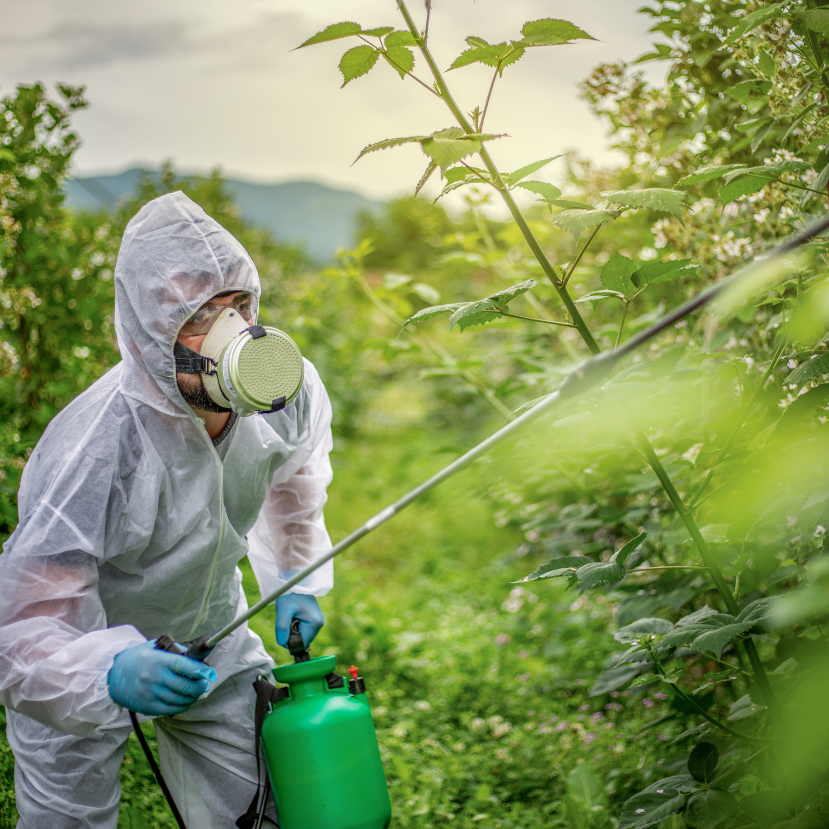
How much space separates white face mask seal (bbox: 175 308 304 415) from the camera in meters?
1.27

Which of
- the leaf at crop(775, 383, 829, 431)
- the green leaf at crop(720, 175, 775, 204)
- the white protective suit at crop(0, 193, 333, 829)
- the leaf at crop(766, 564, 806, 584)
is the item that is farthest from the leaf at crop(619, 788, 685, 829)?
the green leaf at crop(720, 175, 775, 204)

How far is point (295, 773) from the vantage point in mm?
1345

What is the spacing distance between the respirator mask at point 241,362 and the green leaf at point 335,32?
0.51 meters

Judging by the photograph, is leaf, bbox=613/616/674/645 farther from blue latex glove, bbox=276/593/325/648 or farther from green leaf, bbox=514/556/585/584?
blue latex glove, bbox=276/593/325/648

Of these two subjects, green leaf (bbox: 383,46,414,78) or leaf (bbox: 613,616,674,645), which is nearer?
green leaf (bbox: 383,46,414,78)

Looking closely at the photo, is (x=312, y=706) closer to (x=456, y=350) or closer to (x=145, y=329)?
(x=145, y=329)

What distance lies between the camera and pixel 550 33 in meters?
1.04

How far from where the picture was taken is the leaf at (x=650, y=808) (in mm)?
1253

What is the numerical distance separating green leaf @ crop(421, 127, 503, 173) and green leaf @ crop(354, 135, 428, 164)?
1cm

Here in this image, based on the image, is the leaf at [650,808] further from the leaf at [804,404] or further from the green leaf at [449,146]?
the green leaf at [449,146]

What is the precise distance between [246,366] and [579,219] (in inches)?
25.4

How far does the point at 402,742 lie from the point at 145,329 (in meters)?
1.85

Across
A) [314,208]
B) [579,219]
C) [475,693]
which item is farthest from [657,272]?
[314,208]

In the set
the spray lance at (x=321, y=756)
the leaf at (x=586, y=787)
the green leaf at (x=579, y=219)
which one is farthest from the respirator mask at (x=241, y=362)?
the leaf at (x=586, y=787)
